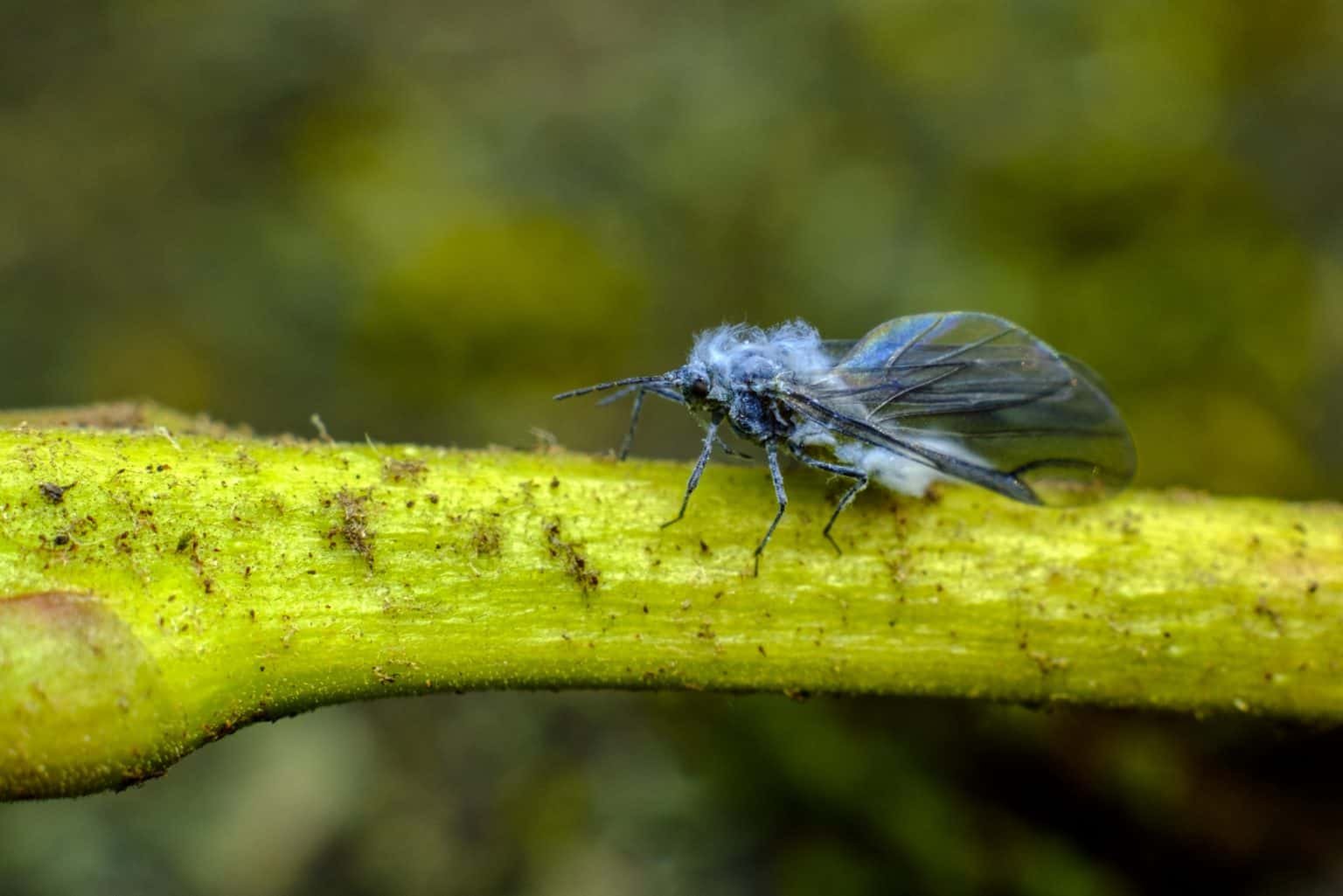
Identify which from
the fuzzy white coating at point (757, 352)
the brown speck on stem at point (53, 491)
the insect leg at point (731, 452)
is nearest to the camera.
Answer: the brown speck on stem at point (53, 491)

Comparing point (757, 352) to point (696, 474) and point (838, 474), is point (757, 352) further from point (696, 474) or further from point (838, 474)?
point (696, 474)

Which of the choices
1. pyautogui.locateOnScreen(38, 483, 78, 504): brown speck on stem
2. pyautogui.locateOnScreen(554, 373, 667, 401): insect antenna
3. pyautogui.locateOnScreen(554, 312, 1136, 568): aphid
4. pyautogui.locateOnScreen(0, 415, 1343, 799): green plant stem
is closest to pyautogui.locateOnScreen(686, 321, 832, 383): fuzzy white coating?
pyautogui.locateOnScreen(554, 312, 1136, 568): aphid

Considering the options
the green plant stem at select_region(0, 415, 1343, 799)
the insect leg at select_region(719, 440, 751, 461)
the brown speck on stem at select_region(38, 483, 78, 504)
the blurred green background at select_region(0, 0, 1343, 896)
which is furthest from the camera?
the blurred green background at select_region(0, 0, 1343, 896)

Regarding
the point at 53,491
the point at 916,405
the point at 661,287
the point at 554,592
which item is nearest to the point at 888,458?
the point at 916,405

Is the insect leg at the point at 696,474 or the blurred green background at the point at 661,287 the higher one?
the insect leg at the point at 696,474

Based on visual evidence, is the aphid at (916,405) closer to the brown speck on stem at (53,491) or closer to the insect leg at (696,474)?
the insect leg at (696,474)

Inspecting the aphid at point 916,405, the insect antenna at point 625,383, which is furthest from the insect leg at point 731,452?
the insect antenna at point 625,383

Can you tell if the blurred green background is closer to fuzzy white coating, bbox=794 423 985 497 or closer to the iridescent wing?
fuzzy white coating, bbox=794 423 985 497
